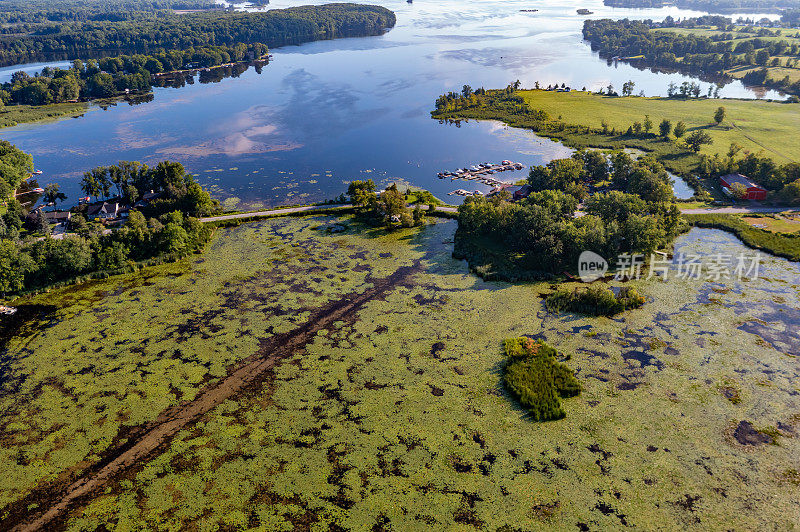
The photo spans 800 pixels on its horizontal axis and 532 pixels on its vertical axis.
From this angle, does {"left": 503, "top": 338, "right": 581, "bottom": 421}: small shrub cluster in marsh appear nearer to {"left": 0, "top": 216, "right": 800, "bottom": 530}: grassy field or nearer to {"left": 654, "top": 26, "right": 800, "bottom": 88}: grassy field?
{"left": 0, "top": 216, "right": 800, "bottom": 530}: grassy field

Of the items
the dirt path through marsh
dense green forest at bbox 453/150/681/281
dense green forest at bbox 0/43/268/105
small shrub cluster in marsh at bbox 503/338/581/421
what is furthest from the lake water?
small shrub cluster in marsh at bbox 503/338/581/421

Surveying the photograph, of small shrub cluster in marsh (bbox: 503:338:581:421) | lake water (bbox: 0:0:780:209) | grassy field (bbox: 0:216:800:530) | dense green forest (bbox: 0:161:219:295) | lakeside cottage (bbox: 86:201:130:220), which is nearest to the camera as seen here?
grassy field (bbox: 0:216:800:530)

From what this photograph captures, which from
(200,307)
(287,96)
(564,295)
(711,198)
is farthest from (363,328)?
(287,96)

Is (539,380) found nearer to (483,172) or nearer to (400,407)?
(400,407)

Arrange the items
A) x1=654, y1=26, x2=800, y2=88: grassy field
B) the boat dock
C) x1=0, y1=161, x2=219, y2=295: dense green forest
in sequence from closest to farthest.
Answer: x1=0, y1=161, x2=219, y2=295: dense green forest → the boat dock → x1=654, y1=26, x2=800, y2=88: grassy field

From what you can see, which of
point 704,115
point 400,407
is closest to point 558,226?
point 400,407

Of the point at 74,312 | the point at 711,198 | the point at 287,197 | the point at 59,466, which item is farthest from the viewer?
the point at 287,197

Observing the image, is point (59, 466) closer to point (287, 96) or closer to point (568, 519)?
point (568, 519)
